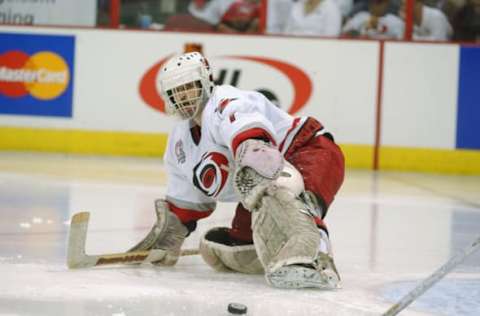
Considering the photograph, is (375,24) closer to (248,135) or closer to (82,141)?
(82,141)

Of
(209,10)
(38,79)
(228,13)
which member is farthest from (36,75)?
(228,13)

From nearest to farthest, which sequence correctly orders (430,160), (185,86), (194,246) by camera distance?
1. (185,86)
2. (194,246)
3. (430,160)

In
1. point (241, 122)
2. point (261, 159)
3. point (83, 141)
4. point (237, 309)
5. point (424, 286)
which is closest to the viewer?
point (424, 286)

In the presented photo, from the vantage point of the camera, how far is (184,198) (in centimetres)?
365

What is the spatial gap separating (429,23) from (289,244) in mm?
5321

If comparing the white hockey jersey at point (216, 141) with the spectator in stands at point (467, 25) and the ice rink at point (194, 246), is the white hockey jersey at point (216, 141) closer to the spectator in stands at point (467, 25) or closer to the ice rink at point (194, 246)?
the ice rink at point (194, 246)

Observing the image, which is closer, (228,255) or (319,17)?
(228,255)

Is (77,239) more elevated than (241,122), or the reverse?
(241,122)

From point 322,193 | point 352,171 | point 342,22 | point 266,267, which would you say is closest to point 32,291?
point 266,267

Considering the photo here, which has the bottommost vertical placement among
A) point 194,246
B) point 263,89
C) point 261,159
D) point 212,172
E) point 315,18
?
point 194,246

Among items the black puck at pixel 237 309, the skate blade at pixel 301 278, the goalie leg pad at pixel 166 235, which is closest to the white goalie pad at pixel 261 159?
the skate blade at pixel 301 278

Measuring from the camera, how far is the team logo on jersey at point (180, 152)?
141 inches

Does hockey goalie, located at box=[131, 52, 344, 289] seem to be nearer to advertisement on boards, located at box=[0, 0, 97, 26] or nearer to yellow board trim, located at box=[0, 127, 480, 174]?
yellow board trim, located at box=[0, 127, 480, 174]

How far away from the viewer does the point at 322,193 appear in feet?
11.4
